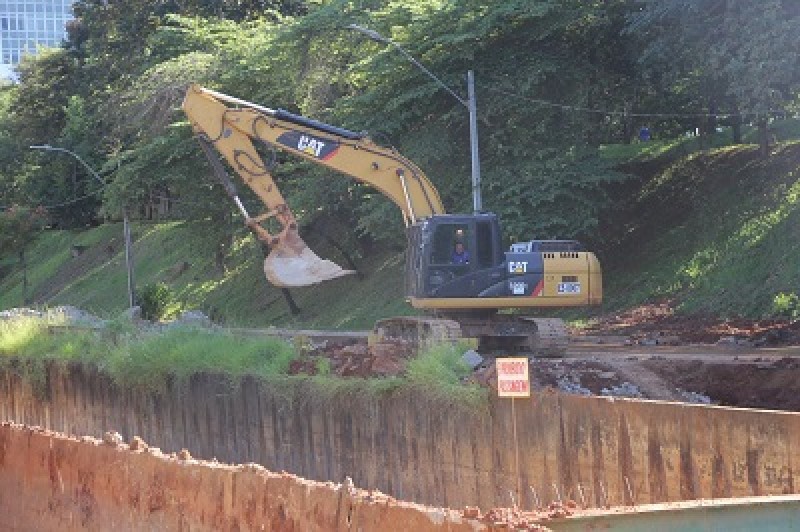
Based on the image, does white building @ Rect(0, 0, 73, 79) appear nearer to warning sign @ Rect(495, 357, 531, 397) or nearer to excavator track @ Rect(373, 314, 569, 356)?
excavator track @ Rect(373, 314, 569, 356)

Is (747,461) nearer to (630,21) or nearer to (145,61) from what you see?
(630,21)

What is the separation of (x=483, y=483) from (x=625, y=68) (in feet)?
72.7

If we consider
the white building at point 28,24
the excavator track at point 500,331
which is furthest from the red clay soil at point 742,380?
the white building at point 28,24

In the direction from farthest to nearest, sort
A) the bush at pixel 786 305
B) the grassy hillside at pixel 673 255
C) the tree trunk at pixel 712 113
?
the tree trunk at pixel 712 113, the grassy hillside at pixel 673 255, the bush at pixel 786 305

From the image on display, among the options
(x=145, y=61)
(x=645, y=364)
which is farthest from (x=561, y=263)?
(x=145, y=61)

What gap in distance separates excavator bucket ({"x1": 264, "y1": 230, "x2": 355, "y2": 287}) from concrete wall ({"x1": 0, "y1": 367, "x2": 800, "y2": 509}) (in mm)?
3778

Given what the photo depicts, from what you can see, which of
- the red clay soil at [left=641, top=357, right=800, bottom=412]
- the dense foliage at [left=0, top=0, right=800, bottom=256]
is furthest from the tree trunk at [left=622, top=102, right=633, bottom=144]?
the red clay soil at [left=641, top=357, right=800, bottom=412]

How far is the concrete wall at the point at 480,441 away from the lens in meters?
10.9

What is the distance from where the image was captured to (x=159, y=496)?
11000 millimetres

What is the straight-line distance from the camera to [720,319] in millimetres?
25328

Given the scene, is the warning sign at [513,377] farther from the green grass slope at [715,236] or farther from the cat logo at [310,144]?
the green grass slope at [715,236]

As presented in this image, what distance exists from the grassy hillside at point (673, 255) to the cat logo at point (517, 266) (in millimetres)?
6327

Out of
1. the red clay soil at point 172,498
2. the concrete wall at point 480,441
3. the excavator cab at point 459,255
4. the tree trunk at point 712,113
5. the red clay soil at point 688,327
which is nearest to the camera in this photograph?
the red clay soil at point 172,498

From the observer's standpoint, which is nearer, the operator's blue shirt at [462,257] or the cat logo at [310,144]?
the operator's blue shirt at [462,257]
